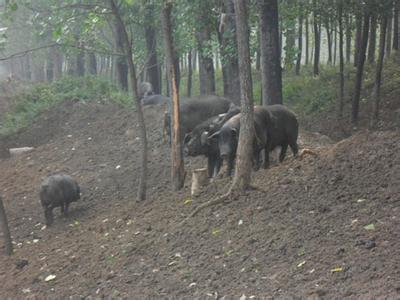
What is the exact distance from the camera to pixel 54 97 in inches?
1006

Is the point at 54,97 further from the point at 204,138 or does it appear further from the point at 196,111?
the point at 204,138

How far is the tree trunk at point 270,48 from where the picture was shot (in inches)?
546

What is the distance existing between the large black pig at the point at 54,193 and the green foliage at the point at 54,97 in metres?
10.3

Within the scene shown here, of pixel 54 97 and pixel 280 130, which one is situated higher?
pixel 280 130

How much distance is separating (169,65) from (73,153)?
870 cm

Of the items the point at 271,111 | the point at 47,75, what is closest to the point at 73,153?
the point at 271,111

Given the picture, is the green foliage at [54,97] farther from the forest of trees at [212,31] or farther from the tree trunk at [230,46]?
the tree trunk at [230,46]

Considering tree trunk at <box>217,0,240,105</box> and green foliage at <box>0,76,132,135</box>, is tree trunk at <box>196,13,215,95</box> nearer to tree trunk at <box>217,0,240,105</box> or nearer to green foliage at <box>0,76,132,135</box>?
tree trunk at <box>217,0,240,105</box>

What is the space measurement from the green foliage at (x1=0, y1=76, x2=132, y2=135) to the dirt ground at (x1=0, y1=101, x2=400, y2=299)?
10658 millimetres

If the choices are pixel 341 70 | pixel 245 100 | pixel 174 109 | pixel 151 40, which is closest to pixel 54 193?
pixel 174 109

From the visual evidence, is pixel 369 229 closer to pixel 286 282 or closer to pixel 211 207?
pixel 286 282

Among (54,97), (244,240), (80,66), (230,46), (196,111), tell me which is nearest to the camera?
(244,240)

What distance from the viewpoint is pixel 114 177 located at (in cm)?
1593

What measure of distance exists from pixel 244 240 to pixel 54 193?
669 cm
